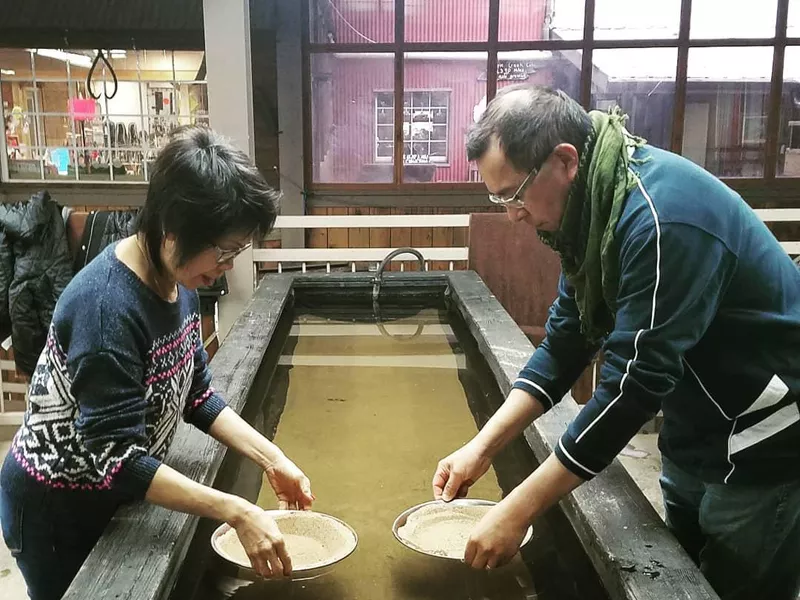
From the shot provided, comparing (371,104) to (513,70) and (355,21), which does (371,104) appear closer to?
(355,21)

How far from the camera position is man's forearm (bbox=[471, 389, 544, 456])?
1.47 m

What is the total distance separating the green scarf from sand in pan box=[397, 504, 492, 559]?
48 cm

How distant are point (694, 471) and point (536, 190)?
0.58 meters

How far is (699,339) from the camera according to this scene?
3.49ft

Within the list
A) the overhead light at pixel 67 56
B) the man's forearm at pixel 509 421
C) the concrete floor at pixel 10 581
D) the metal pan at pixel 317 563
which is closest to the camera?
the metal pan at pixel 317 563

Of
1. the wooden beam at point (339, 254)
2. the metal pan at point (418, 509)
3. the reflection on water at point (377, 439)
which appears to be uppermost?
the wooden beam at point (339, 254)

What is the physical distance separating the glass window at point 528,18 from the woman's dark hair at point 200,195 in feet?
15.6

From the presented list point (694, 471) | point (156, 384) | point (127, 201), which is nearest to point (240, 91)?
point (127, 201)

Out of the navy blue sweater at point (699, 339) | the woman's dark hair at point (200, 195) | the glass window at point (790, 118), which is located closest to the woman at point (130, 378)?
the woman's dark hair at point (200, 195)

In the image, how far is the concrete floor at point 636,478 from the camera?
278 centimetres

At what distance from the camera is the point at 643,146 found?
1.17m

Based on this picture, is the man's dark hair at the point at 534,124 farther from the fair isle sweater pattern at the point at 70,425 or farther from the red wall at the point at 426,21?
the red wall at the point at 426,21

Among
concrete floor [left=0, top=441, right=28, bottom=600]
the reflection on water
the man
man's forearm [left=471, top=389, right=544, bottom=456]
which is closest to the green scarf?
the man

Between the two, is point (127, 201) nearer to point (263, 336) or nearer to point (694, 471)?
point (263, 336)
